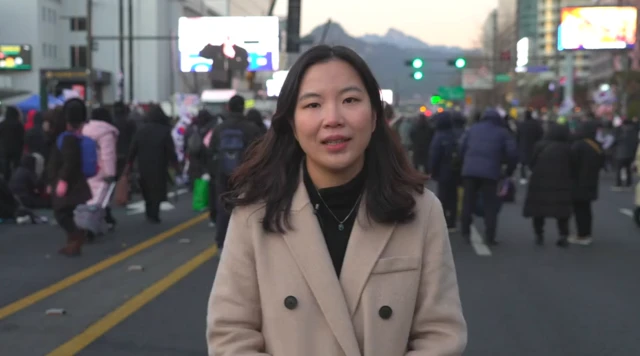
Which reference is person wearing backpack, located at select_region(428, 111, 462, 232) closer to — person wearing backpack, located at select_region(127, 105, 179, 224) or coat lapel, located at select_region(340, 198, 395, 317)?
person wearing backpack, located at select_region(127, 105, 179, 224)

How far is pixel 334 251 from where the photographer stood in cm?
284

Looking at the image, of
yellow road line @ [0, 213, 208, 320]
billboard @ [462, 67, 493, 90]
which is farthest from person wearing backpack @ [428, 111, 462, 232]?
billboard @ [462, 67, 493, 90]

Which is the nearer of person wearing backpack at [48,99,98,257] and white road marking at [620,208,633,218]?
person wearing backpack at [48,99,98,257]

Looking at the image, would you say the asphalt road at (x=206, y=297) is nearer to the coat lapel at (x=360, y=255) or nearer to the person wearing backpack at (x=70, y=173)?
the person wearing backpack at (x=70, y=173)

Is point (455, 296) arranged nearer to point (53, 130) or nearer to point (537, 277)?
point (537, 277)

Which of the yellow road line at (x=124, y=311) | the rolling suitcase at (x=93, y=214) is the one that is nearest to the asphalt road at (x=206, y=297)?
the yellow road line at (x=124, y=311)

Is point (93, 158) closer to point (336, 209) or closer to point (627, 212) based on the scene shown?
point (336, 209)

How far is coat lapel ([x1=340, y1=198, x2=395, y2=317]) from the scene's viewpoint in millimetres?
2748

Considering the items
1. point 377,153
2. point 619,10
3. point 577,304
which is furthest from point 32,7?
point 377,153

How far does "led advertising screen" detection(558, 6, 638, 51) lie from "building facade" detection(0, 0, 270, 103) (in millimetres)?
30637

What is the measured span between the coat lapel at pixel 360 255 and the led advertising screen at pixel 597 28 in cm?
5012

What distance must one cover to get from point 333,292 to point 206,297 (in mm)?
6848

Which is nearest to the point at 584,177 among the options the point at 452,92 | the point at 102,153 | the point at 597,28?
the point at 102,153

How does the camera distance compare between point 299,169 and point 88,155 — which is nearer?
point 299,169
